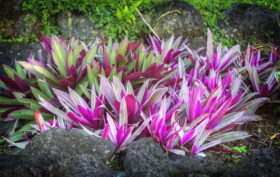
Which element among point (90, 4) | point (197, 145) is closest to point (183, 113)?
point (197, 145)

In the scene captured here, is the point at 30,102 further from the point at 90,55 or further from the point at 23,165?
the point at 23,165

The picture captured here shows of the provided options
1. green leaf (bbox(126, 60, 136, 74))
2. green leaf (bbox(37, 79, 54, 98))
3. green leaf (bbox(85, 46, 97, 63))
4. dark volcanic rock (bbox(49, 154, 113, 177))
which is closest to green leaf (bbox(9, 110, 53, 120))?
green leaf (bbox(37, 79, 54, 98))

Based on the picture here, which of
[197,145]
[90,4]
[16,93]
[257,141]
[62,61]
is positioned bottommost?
[257,141]

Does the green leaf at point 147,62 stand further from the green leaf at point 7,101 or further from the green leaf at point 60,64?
the green leaf at point 7,101

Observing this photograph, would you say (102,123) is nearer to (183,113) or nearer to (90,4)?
(183,113)

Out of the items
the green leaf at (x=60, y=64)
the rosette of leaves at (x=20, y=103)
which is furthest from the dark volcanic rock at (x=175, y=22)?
the rosette of leaves at (x=20, y=103)

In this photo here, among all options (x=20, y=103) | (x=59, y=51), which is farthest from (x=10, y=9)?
(x=20, y=103)

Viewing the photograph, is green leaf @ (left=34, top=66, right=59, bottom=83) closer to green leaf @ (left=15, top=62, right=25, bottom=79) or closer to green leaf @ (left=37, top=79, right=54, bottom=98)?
green leaf @ (left=37, top=79, right=54, bottom=98)
